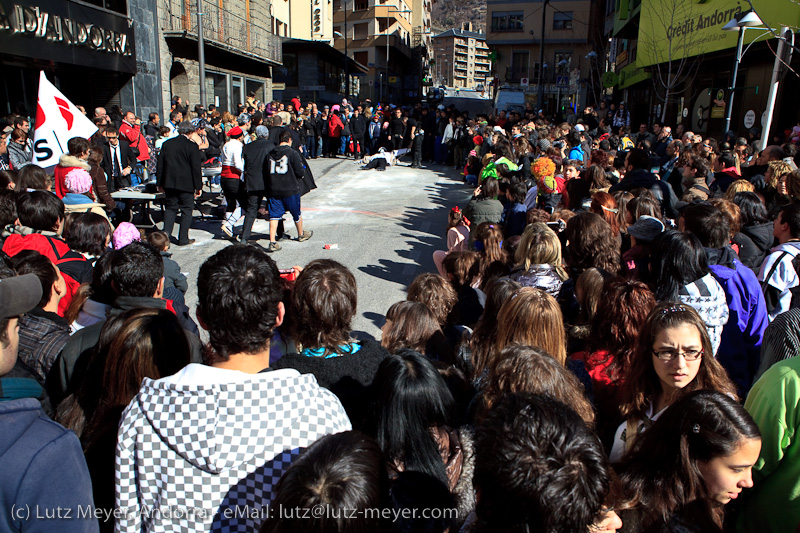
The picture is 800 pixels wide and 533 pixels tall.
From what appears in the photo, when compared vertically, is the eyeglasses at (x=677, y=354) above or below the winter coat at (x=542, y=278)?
above

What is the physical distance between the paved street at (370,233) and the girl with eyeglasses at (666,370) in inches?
132

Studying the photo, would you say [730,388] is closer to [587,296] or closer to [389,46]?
[587,296]

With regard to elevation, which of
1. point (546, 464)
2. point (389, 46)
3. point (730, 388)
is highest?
point (389, 46)

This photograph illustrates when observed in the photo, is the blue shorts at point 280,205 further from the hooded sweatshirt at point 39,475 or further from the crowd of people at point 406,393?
the hooded sweatshirt at point 39,475

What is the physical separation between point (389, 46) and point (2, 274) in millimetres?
63103

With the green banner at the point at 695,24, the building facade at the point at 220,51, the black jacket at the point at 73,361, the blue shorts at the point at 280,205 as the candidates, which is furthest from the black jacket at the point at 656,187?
the building facade at the point at 220,51

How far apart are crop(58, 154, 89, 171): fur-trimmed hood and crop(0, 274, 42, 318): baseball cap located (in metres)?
5.97

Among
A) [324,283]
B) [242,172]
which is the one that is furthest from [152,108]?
[324,283]

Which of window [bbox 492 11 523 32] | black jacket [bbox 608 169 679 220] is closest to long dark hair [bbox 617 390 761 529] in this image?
black jacket [bbox 608 169 679 220]

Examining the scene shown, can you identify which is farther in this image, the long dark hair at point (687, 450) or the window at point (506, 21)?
the window at point (506, 21)

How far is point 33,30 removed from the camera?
41.6 ft

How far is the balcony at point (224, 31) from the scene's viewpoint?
18594 millimetres

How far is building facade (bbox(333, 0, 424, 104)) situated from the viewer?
60.2 metres

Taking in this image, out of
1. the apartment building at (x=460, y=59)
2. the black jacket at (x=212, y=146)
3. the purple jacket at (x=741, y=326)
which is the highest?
the apartment building at (x=460, y=59)
